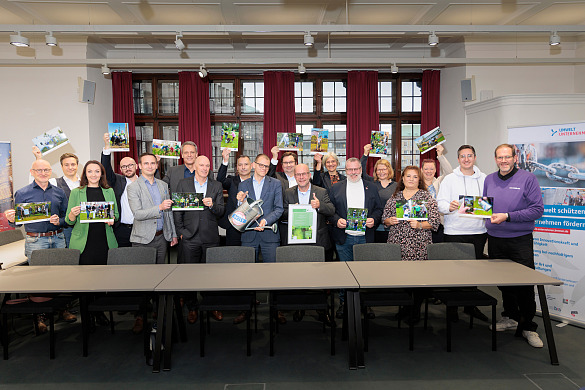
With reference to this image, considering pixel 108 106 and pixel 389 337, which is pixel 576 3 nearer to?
pixel 389 337

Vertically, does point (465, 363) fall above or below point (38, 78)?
below

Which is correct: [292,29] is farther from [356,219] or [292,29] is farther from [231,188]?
[356,219]

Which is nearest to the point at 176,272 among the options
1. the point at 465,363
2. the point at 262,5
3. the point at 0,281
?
the point at 0,281

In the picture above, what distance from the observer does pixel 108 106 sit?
7.96 meters

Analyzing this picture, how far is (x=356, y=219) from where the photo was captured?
399 cm

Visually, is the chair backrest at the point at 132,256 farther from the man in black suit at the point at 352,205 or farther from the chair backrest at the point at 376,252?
the chair backrest at the point at 376,252

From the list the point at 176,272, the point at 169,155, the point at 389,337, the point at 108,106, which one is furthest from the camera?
the point at 108,106

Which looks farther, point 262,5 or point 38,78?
point 38,78

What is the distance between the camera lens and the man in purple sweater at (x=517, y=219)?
3574 mm

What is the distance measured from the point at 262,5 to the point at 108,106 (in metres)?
4.31

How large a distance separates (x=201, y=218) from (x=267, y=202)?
2.50 feet

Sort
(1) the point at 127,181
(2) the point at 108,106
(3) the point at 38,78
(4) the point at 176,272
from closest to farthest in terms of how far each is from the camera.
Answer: (4) the point at 176,272 < (1) the point at 127,181 < (3) the point at 38,78 < (2) the point at 108,106

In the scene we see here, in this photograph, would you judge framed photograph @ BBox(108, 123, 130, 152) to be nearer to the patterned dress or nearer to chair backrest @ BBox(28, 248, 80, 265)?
chair backrest @ BBox(28, 248, 80, 265)

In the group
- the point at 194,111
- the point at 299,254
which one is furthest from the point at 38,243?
the point at 194,111
